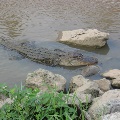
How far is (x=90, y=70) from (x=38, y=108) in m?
3.17

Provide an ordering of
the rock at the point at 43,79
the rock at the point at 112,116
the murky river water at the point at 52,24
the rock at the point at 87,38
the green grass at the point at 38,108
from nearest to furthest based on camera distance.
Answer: the rock at the point at 112,116 < the green grass at the point at 38,108 < the rock at the point at 43,79 < the murky river water at the point at 52,24 < the rock at the point at 87,38

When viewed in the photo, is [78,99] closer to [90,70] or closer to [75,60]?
[90,70]

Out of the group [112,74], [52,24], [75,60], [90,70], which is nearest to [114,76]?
[112,74]

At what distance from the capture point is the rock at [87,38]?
7.92m

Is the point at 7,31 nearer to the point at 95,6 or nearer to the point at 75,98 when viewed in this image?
the point at 95,6

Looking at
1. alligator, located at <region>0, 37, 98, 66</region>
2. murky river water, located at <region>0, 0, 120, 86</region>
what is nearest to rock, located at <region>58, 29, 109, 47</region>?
murky river water, located at <region>0, 0, 120, 86</region>

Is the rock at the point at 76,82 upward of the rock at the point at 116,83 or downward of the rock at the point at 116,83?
upward

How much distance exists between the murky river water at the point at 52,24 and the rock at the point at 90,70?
130mm

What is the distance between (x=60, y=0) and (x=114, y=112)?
9328 millimetres

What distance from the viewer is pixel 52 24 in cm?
977

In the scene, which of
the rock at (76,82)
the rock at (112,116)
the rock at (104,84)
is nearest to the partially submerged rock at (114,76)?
the rock at (104,84)

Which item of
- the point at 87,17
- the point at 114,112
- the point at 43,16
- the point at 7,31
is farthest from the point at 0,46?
the point at 114,112

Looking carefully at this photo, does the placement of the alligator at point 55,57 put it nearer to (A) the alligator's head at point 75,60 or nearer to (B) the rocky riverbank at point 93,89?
(A) the alligator's head at point 75,60

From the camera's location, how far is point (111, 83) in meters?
6.16
